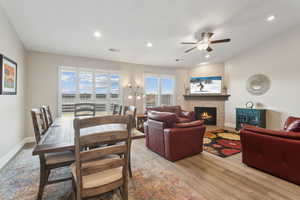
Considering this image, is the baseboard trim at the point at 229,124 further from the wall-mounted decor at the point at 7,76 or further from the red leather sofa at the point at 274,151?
the wall-mounted decor at the point at 7,76

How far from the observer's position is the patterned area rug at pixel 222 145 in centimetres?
313

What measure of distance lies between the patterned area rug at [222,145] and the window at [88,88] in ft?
11.7

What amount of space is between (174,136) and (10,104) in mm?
3438

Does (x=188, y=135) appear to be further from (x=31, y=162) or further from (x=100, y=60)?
(x=100, y=60)

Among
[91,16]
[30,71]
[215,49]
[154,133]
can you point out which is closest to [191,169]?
[154,133]

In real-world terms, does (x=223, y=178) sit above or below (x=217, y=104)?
below

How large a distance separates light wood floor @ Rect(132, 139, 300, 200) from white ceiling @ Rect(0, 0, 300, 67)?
121 inches

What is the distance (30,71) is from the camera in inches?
153

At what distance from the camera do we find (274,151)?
2090 mm

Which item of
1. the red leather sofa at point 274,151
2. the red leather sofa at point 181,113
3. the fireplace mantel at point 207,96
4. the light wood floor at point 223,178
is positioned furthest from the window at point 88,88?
the red leather sofa at point 274,151

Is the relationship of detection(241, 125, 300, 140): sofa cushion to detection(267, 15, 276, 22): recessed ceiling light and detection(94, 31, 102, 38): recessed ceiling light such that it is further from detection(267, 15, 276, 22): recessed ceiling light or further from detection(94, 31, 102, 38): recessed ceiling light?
detection(94, 31, 102, 38): recessed ceiling light

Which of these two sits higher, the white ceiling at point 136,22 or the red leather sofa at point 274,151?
the white ceiling at point 136,22

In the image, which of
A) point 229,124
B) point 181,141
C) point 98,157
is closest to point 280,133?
point 181,141

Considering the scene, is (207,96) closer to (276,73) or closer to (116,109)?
(276,73)
